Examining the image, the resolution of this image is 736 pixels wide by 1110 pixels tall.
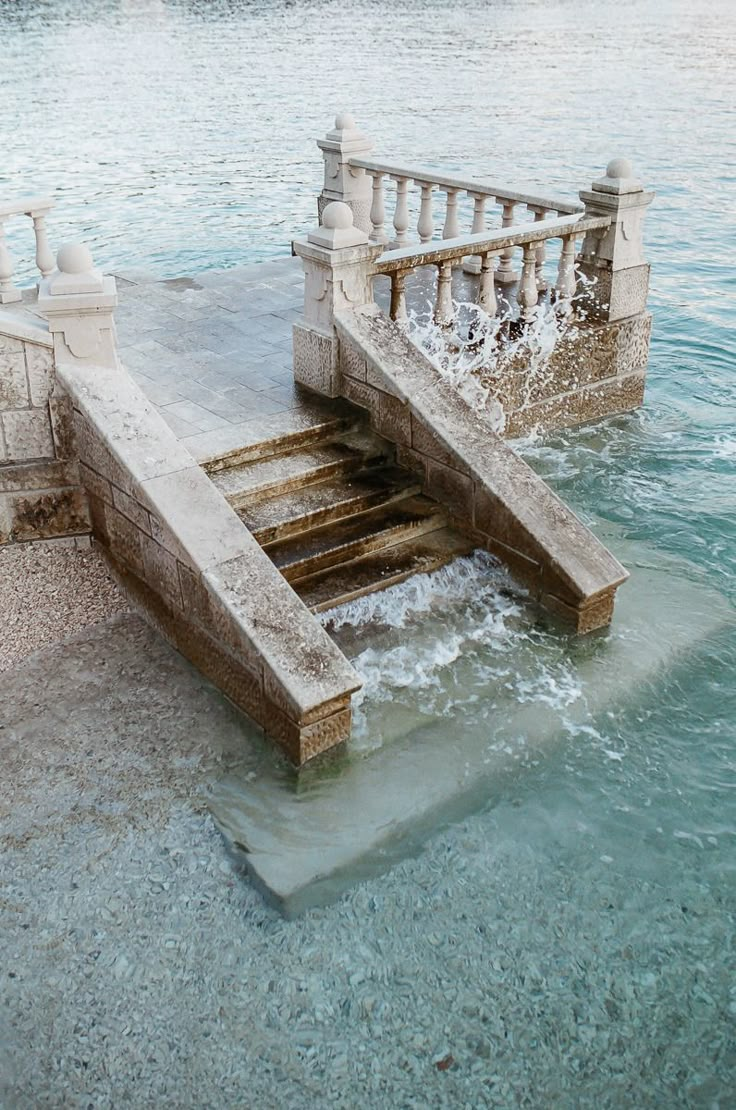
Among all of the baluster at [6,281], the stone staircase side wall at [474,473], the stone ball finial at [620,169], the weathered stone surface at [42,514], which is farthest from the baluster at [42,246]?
the stone ball finial at [620,169]

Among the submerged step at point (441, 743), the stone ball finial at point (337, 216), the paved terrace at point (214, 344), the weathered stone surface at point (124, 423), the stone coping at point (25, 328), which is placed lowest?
the submerged step at point (441, 743)

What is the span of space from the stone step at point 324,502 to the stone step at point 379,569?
1.37 feet

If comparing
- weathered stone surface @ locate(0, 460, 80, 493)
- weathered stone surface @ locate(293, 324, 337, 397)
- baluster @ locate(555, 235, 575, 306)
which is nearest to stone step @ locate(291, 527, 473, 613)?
weathered stone surface @ locate(293, 324, 337, 397)

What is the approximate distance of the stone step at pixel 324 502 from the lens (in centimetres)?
752

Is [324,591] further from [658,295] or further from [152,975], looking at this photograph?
[658,295]

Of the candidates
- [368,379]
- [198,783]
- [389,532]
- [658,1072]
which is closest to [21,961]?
[198,783]

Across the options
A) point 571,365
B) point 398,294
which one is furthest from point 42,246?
point 571,365

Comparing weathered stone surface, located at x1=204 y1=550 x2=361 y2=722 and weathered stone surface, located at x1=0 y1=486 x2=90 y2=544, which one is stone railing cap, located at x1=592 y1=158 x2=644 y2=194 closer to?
weathered stone surface, located at x1=204 y1=550 x2=361 y2=722

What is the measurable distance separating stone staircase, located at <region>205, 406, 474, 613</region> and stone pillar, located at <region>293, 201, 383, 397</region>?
0.54 meters

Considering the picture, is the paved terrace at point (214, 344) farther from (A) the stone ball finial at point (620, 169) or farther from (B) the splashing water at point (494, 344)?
(A) the stone ball finial at point (620, 169)

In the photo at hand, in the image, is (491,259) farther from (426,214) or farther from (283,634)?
(283,634)

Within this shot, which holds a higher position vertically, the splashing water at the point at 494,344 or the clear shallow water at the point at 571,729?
the splashing water at the point at 494,344

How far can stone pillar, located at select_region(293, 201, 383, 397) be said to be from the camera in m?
8.12

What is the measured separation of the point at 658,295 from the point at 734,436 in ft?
19.3
